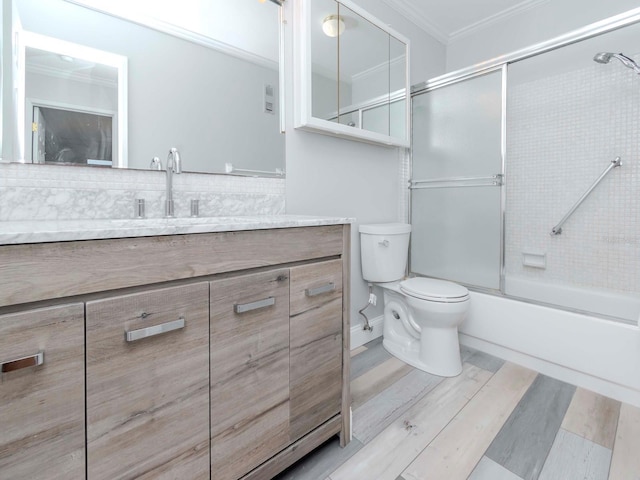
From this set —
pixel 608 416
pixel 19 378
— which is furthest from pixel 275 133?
pixel 608 416

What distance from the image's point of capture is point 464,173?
2211mm

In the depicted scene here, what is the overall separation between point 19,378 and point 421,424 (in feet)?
4.49

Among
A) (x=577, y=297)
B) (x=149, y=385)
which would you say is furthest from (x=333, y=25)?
(x=577, y=297)

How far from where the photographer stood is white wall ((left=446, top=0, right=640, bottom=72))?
2.11 meters

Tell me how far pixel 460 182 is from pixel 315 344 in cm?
167

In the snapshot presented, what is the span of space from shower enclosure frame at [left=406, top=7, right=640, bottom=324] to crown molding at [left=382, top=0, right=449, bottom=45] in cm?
54

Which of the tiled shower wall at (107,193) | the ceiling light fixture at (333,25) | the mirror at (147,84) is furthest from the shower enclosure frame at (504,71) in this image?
the tiled shower wall at (107,193)

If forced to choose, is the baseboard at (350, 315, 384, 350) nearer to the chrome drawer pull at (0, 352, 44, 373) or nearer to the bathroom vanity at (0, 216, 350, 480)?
the bathroom vanity at (0, 216, 350, 480)

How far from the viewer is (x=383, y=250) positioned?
1.98m

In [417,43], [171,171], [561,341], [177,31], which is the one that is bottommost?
[561,341]

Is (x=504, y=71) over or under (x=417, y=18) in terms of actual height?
under

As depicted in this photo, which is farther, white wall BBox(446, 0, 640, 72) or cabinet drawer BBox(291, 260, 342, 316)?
white wall BBox(446, 0, 640, 72)

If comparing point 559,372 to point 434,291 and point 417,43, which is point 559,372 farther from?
point 417,43

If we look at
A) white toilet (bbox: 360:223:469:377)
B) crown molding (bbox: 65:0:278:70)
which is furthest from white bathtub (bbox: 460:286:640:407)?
crown molding (bbox: 65:0:278:70)
